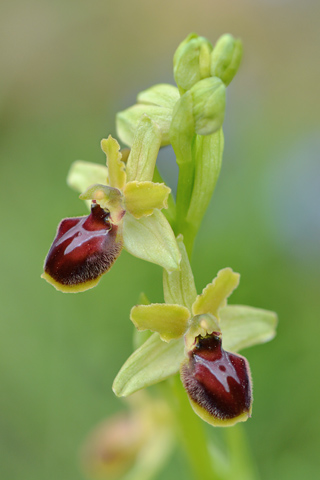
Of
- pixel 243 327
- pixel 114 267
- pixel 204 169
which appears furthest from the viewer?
pixel 114 267

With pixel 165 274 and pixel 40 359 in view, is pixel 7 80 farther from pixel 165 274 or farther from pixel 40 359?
pixel 165 274

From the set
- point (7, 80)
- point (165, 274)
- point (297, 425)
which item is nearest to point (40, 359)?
point (297, 425)

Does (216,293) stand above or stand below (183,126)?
below

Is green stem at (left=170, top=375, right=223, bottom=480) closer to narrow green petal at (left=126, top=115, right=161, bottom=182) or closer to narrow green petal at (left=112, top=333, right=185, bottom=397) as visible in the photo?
narrow green petal at (left=112, top=333, right=185, bottom=397)

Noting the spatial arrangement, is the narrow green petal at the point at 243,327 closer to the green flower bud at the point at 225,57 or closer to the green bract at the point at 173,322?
the green bract at the point at 173,322

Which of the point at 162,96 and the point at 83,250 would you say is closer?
the point at 83,250

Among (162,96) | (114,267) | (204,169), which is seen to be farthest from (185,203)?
(114,267)

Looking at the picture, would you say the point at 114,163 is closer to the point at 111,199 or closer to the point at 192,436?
the point at 111,199

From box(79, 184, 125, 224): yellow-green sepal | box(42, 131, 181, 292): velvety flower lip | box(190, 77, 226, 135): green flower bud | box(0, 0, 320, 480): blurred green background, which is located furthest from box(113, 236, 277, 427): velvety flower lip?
box(0, 0, 320, 480): blurred green background
